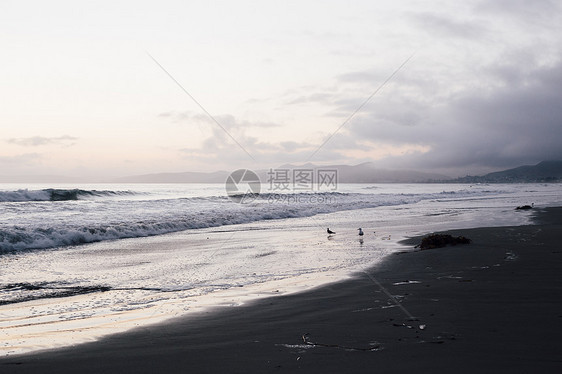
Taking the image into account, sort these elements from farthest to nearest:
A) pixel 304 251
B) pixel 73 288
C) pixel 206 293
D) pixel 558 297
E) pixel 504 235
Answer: pixel 504 235, pixel 304 251, pixel 73 288, pixel 206 293, pixel 558 297

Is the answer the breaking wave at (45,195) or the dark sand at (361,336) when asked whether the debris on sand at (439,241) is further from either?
the breaking wave at (45,195)

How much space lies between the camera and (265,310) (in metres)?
5.65

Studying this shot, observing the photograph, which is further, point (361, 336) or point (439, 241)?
point (439, 241)

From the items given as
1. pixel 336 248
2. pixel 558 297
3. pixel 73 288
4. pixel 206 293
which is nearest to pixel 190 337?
pixel 206 293

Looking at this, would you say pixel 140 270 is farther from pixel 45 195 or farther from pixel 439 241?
pixel 45 195

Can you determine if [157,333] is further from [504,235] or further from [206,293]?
[504,235]

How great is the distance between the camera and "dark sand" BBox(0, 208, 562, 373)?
11.8ft

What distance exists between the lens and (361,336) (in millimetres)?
4297

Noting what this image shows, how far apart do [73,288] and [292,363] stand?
5.34 meters

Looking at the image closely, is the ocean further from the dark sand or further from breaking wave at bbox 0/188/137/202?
breaking wave at bbox 0/188/137/202
